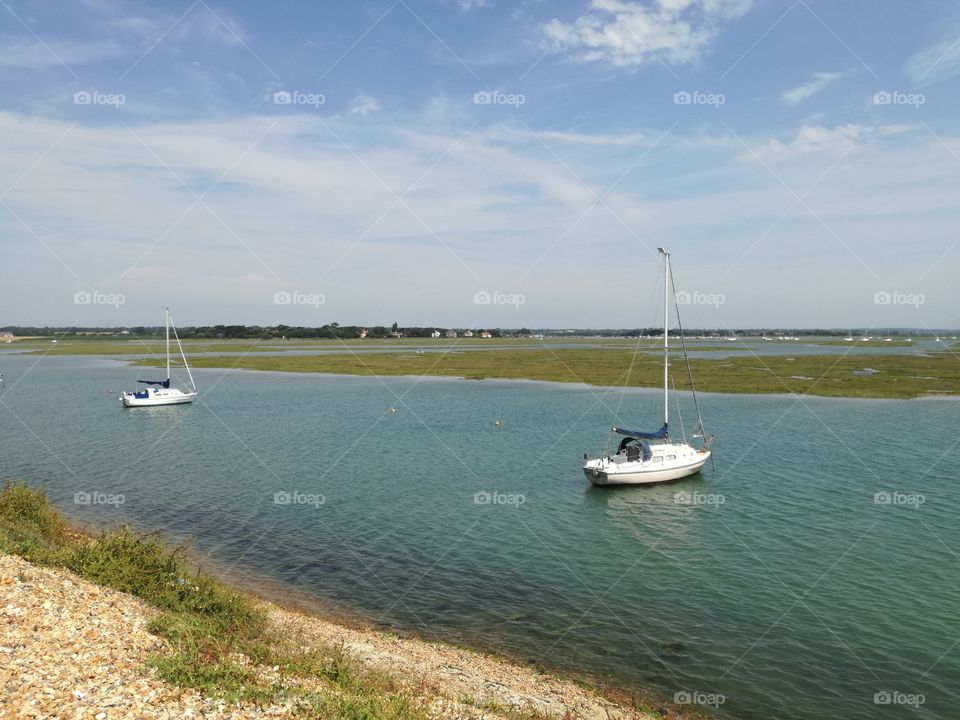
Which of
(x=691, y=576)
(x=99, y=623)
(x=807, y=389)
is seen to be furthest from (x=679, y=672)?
(x=807, y=389)

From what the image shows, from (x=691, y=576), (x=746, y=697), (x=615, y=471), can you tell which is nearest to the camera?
(x=746, y=697)

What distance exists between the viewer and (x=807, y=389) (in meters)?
92.6

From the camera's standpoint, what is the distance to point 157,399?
3364 inches

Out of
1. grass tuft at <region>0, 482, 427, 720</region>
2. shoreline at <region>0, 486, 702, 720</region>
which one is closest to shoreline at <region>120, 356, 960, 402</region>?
shoreline at <region>0, 486, 702, 720</region>

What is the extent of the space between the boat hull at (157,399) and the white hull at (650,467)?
67.8m

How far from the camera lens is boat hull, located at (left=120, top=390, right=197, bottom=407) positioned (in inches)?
3310

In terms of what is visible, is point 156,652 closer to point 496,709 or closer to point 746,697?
point 496,709

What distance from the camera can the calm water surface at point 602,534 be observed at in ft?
66.7

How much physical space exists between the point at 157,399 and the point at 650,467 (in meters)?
71.6

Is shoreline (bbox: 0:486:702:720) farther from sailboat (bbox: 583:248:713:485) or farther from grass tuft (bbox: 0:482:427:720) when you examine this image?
sailboat (bbox: 583:248:713:485)

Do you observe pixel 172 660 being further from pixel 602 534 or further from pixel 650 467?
pixel 650 467

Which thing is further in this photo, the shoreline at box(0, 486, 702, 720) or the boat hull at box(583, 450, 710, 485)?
the boat hull at box(583, 450, 710, 485)

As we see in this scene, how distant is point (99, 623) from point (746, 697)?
18016mm

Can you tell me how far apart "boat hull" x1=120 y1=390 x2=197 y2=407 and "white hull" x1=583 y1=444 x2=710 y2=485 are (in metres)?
67.8
